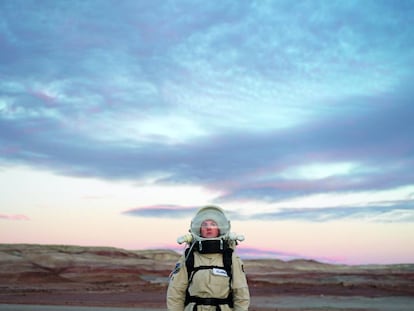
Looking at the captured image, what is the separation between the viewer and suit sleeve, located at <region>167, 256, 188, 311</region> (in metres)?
6.37

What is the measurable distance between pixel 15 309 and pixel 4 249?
45627 mm

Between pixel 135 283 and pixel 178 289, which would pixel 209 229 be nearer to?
pixel 178 289

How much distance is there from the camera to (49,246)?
234 ft

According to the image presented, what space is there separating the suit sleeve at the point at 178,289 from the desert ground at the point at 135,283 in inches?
690

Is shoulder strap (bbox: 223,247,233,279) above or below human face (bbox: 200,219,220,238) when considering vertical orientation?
below

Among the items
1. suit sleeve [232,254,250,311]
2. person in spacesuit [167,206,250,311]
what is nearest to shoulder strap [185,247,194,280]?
person in spacesuit [167,206,250,311]

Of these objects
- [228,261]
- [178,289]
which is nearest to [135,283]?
[178,289]

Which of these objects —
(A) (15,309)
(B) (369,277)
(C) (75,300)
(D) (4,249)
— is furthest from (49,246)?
(A) (15,309)

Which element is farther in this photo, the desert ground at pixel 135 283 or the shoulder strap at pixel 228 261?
the desert ground at pixel 135 283

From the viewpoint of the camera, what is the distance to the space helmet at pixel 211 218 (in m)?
6.53

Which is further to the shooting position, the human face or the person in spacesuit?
the human face

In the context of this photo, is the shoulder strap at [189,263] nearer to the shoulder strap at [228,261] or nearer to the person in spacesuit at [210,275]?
the person in spacesuit at [210,275]

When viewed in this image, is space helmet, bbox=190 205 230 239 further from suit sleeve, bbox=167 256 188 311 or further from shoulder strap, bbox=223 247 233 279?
suit sleeve, bbox=167 256 188 311

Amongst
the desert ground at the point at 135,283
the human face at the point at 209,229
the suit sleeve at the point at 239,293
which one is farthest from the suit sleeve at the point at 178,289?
the desert ground at the point at 135,283
